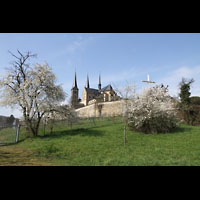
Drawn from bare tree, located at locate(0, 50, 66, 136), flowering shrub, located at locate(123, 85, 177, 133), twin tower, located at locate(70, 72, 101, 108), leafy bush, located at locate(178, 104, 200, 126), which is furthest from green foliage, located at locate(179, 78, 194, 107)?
twin tower, located at locate(70, 72, 101, 108)

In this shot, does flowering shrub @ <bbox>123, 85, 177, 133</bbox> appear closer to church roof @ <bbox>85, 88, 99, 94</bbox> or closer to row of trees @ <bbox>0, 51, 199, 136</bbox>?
row of trees @ <bbox>0, 51, 199, 136</bbox>

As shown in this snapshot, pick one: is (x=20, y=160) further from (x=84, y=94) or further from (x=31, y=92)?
(x=84, y=94)

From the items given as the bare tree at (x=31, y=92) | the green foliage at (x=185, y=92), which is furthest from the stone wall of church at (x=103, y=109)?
the bare tree at (x=31, y=92)

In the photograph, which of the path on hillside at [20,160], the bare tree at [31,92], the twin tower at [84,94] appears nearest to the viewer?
the path on hillside at [20,160]

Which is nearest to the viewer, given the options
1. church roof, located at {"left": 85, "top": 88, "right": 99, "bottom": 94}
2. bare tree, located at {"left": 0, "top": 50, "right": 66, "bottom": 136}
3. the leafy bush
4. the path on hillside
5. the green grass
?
the path on hillside

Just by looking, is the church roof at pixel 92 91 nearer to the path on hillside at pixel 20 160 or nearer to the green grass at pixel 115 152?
the green grass at pixel 115 152

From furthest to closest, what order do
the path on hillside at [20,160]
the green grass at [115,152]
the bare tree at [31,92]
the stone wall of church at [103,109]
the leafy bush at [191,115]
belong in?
the stone wall of church at [103,109]
the leafy bush at [191,115]
the bare tree at [31,92]
the green grass at [115,152]
the path on hillside at [20,160]

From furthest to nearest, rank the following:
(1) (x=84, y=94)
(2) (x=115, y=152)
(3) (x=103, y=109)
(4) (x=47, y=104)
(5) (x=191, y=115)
→ (1) (x=84, y=94) → (3) (x=103, y=109) → (5) (x=191, y=115) → (4) (x=47, y=104) → (2) (x=115, y=152)

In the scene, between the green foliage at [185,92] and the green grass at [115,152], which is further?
the green foliage at [185,92]

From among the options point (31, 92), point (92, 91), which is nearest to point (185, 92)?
point (31, 92)
